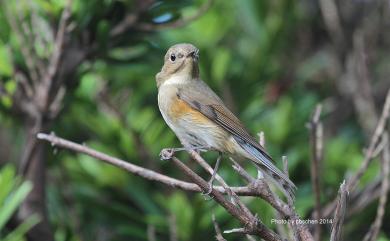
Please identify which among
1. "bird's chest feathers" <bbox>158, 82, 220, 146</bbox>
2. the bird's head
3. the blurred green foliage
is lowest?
the blurred green foliage

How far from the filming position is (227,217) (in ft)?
11.8

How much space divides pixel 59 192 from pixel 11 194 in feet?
2.87

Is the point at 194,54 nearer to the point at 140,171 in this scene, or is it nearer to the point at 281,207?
the point at 140,171

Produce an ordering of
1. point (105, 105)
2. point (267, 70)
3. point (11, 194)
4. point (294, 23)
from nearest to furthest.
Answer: point (11, 194)
point (105, 105)
point (267, 70)
point (294, 23)

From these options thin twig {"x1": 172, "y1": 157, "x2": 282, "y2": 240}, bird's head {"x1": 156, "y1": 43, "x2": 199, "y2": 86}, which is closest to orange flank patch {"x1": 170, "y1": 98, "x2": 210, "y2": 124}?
bird's head {"x1": 156, "y1": 43, "x2": 199, "y2": 86}

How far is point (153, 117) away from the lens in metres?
4.07

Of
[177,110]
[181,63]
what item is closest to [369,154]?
[177,110]

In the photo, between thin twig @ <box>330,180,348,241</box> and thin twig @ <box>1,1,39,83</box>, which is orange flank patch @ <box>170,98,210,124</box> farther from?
thin twig @ <box>330,180,348,241</box>

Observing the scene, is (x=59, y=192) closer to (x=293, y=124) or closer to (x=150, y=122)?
(x=150, y=122)

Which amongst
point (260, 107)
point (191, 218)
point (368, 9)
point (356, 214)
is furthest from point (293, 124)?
point (368, 9)

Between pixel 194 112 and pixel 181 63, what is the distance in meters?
0.23

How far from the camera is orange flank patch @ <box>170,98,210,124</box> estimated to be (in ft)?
10.6

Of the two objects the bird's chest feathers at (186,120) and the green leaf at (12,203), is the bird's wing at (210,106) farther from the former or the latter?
the green leaf at (12,203)

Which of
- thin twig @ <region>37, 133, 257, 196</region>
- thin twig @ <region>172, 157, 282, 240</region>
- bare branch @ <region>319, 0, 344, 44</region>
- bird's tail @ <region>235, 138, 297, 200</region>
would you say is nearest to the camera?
thin twig @ <region>172, 157, 282, 240</region>
